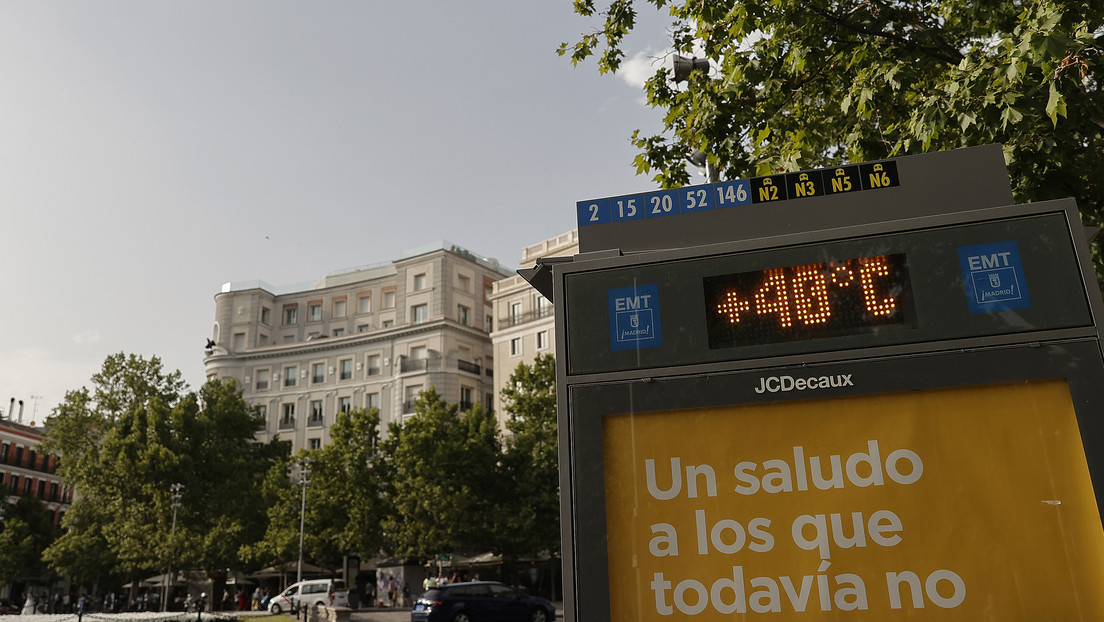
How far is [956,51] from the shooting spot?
11.3 m

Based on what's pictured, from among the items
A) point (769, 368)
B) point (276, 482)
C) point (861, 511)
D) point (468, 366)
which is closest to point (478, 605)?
point (769, 368)

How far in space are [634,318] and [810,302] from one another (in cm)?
83

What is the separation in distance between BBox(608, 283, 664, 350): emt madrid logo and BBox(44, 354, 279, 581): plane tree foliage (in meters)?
41.8

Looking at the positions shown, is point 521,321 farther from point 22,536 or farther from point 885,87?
point 885,87

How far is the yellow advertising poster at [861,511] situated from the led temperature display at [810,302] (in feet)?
1.14

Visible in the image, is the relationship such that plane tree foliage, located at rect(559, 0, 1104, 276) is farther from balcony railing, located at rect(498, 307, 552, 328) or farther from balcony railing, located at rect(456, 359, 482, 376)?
balcony railing, located at rect(456, 359, 482, 376)

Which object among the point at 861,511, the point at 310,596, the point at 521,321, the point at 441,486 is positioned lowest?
the point at 310,596

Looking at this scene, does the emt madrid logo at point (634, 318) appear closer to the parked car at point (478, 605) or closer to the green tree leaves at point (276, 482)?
the parked car at point (478, 605)

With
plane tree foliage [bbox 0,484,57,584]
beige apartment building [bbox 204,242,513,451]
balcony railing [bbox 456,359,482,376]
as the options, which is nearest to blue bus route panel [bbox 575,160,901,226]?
beige apartment building [bbox 204,242,513,451]

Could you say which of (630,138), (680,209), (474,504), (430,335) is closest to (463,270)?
(430,335)

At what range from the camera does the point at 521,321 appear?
181 ft

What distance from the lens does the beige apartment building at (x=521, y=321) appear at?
5341cm

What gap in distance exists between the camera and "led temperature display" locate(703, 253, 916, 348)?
3699 mm

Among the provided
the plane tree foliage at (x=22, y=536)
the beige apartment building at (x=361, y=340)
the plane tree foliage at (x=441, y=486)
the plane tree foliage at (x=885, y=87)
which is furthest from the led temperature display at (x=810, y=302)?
the plane tree foliage at (x=22, y=536)
